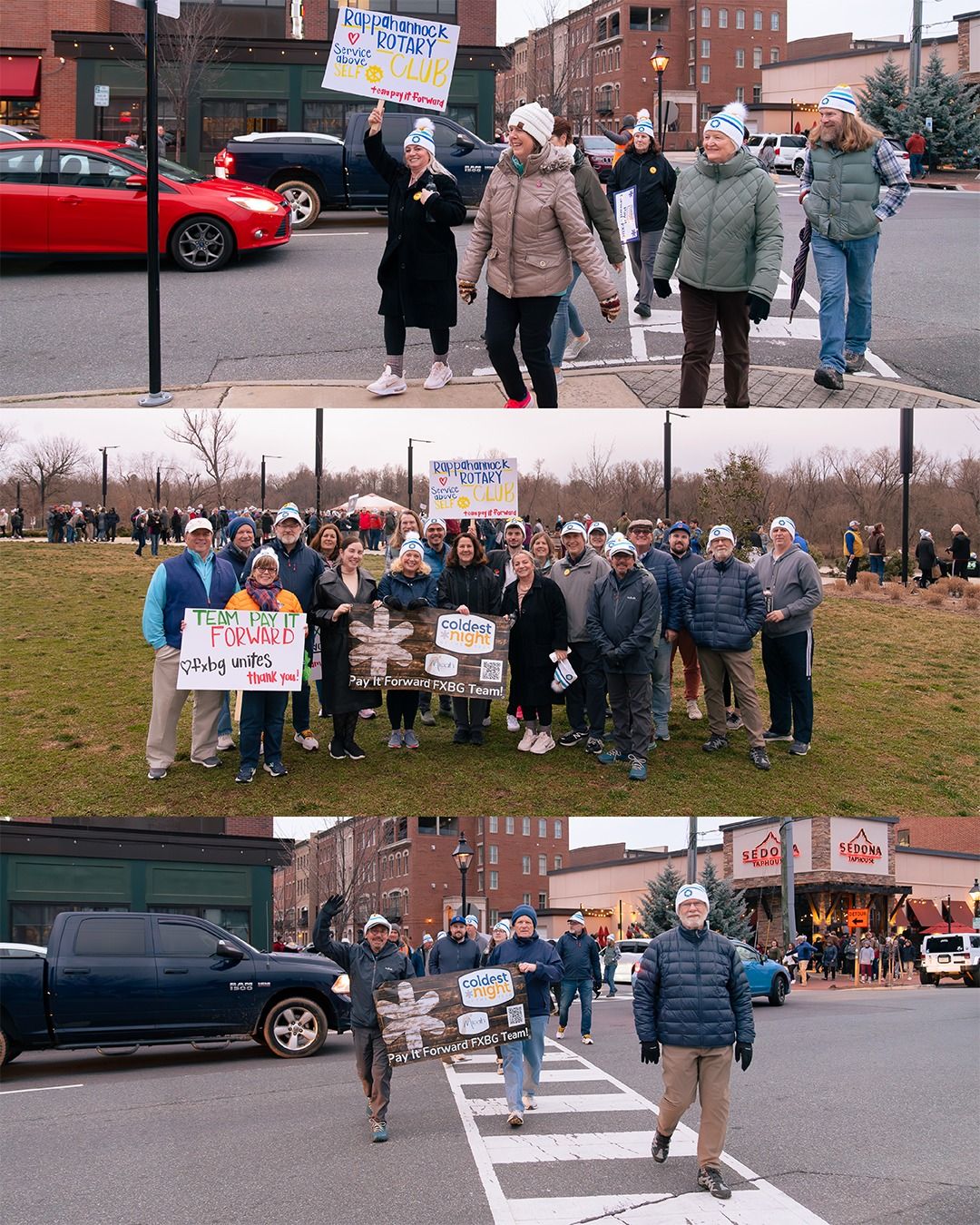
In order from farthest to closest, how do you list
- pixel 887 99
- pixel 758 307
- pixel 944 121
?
pixel 887 99
pixel 944 121
pixel 758 307

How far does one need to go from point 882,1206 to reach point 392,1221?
7.56ft

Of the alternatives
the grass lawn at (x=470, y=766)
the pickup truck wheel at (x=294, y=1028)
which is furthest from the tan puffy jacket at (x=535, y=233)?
the pickup truck wheel at (x=294, y=1028)

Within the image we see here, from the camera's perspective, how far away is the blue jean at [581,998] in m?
13.2

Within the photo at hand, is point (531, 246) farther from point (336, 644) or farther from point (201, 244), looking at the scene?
point (201, 244)

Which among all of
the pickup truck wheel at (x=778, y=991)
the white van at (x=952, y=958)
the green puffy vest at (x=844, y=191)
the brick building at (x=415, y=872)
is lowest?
the brick building at (x=415, y=872)

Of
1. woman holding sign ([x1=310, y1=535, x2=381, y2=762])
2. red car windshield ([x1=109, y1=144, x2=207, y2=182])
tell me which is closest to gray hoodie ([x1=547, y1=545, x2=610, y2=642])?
woman holding sign ([x1=310, y1=535, x2=381, y2=762])

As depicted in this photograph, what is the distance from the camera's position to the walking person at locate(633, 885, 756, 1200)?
679 cm

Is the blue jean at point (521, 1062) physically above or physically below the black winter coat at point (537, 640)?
below

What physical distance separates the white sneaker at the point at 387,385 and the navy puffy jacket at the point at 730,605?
3204 mm

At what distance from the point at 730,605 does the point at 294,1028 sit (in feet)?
18.6

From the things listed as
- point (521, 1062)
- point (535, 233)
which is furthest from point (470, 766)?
point (535, 233)

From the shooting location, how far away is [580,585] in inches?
434

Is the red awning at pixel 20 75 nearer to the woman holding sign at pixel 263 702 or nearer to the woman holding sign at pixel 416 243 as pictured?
the woman holding sign at pixel 416 243

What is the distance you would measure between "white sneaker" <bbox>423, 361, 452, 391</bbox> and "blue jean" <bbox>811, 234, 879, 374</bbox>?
11.4 ft
